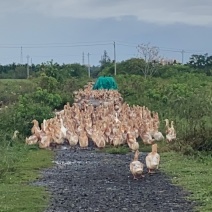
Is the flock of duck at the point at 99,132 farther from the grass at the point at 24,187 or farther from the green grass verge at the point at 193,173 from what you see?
the green grass verge at the point at 193,173

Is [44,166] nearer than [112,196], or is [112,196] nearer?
[112,196]

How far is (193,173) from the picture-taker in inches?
510

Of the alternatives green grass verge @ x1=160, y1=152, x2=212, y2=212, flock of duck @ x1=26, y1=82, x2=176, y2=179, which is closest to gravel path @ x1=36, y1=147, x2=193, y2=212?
green grass verge @ x1=160, y1=152, x2=212, y2=212

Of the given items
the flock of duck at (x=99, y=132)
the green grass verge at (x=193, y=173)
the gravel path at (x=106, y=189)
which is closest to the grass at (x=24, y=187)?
the gravel path at (x=106, y=189)

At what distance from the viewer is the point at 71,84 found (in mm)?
38500

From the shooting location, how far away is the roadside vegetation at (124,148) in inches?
441

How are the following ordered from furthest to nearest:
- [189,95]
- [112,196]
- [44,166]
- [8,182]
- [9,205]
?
[189,95] → [44,166] → [8,182] → [112,196] → [9,205]

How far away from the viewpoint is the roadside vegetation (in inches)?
441

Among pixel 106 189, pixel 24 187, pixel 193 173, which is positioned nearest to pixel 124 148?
pixel 193 173

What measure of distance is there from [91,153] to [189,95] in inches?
514

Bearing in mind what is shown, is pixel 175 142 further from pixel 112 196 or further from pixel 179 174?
pixel 112 196

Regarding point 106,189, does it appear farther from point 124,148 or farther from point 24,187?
point 124,148

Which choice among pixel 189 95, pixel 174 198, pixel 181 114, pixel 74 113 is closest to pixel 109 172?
Answer: pixel 174 198

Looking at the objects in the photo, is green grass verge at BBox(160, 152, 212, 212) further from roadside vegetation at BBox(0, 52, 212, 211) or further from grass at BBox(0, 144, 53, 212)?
grass at BBox(0, 144, 53, 212)
